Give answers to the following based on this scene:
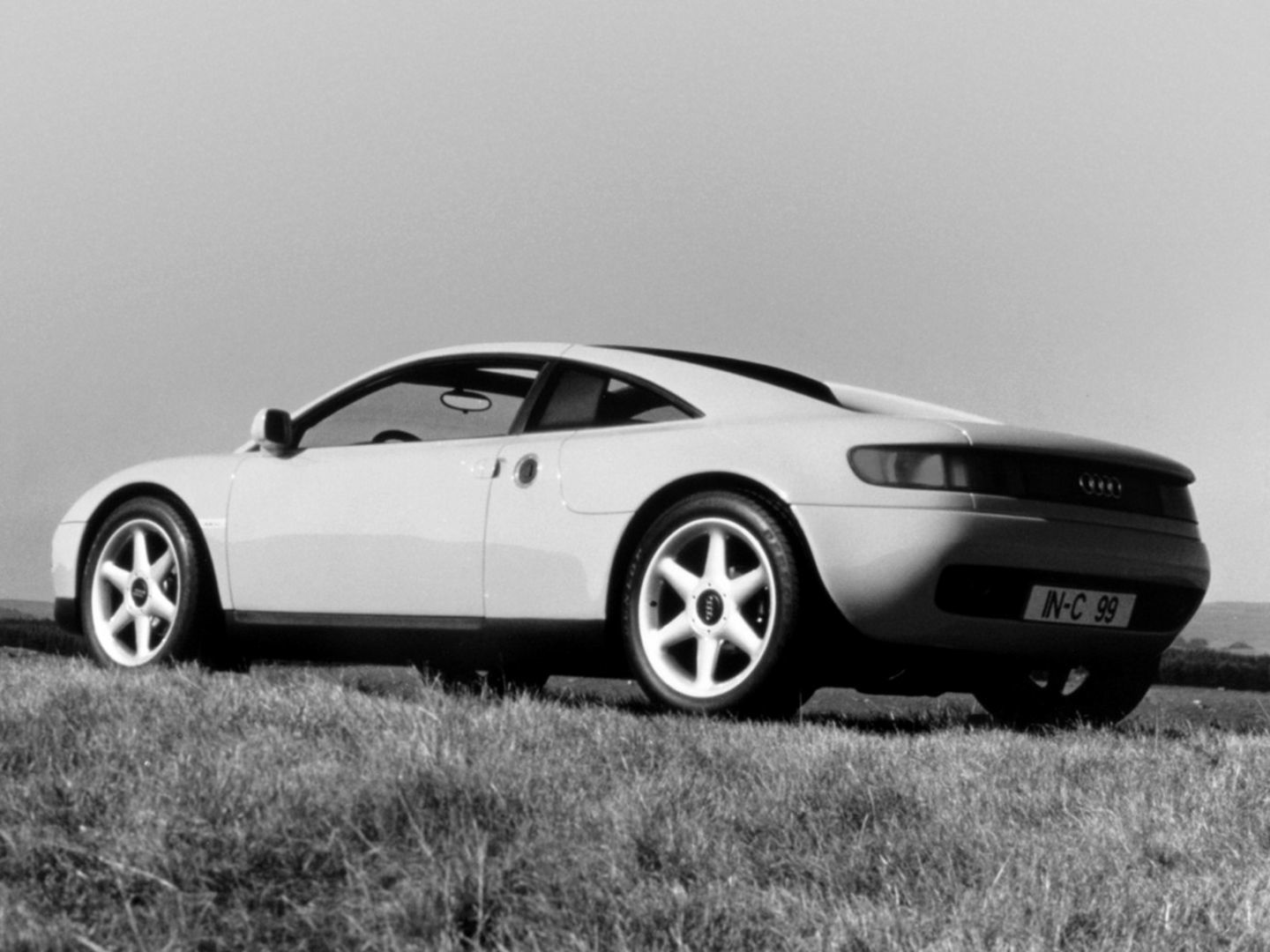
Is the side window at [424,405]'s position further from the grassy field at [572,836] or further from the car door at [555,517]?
the grassy field at [572,836]

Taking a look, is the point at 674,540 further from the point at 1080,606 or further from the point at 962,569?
the point at 1080,606

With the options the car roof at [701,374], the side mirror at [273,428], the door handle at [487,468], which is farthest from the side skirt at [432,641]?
the car roof at [701,374]

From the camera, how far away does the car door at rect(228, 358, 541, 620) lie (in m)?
6.13

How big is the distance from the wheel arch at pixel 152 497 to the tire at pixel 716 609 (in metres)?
2.10

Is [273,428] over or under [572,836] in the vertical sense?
over

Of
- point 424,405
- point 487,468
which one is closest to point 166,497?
point 424,405

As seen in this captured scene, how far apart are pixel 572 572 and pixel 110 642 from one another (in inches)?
97.7

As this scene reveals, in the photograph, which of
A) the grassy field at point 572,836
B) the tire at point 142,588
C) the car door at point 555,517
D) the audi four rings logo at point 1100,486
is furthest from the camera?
the tire at point 142,588

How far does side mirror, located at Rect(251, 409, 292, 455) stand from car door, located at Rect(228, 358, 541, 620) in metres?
0.08

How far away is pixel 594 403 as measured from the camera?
241 inches

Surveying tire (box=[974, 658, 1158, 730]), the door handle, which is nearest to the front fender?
the door handle

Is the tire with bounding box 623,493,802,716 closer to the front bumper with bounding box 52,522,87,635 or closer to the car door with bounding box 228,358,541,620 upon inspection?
the car door with bounding box 228,358,541,620

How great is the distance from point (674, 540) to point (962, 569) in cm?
93

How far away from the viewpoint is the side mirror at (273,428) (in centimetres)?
678
